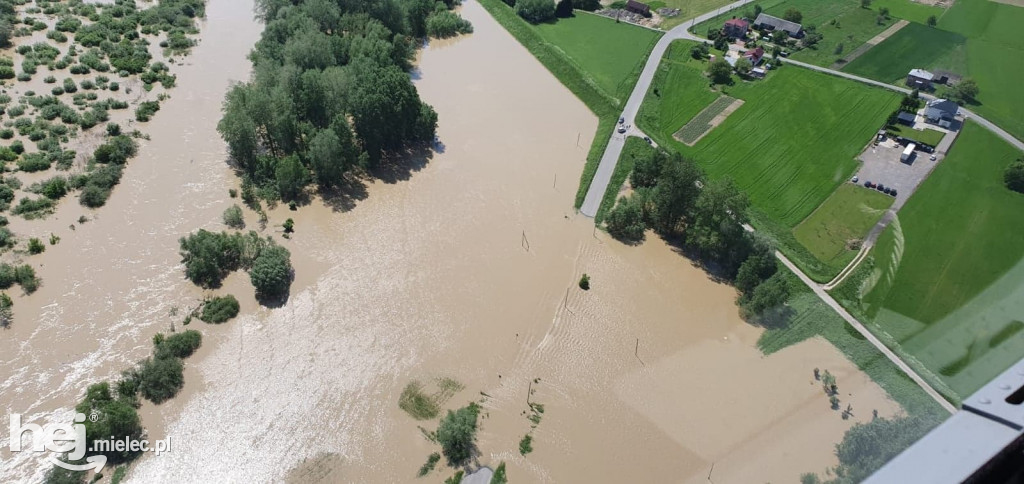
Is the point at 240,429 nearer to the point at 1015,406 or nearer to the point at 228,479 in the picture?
the point at 228,479

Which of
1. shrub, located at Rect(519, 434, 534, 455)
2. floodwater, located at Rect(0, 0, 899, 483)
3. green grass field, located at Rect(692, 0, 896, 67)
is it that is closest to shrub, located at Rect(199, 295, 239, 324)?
floodwater, located at Rect(0, 0, 899, 483)

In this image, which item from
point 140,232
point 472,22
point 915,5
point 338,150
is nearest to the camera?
point 140,232

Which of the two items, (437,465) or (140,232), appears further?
(140,232)

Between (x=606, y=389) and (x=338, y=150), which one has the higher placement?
(x=338, y=150)

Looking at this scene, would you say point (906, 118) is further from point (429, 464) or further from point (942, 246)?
point (429, 464)

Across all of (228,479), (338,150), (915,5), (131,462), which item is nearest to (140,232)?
(338,150)

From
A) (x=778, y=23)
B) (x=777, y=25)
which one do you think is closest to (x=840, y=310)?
(x=777, y=25)

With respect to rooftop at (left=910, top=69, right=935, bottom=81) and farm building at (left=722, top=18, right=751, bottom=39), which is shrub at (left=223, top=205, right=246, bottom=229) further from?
rooftop at (left=910, top=69, right=935, bottom=81)

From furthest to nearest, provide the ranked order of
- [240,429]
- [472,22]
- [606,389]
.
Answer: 1. [472,22]
2. [606,389]
3. [240,429]
